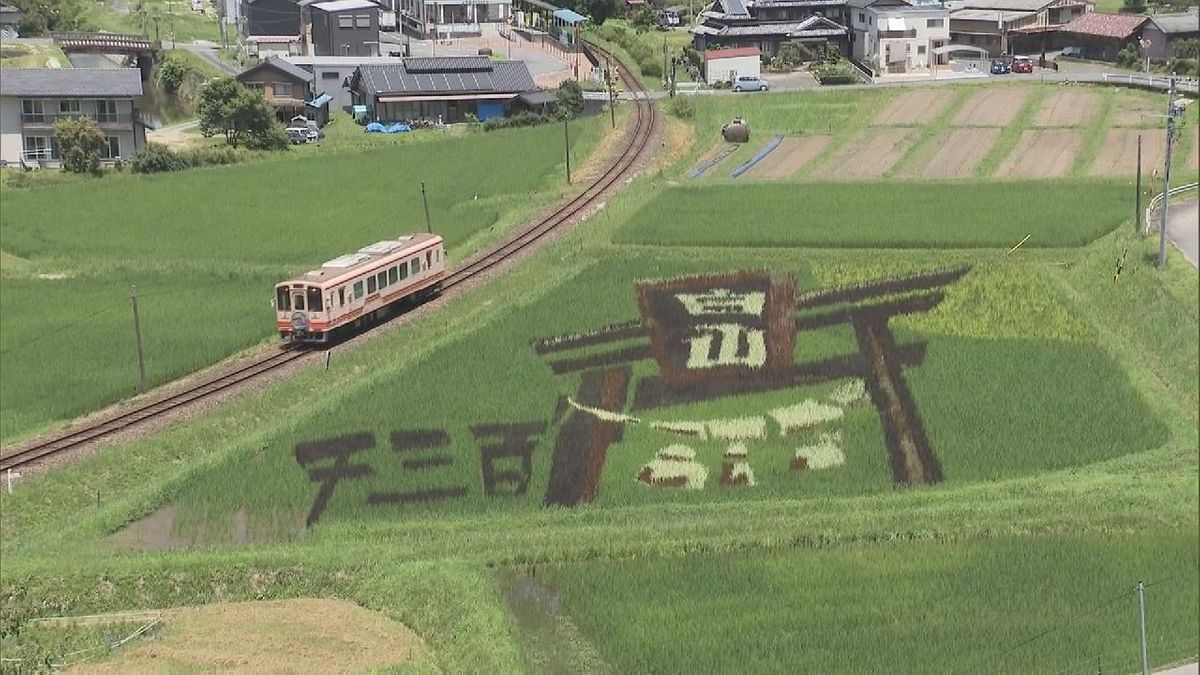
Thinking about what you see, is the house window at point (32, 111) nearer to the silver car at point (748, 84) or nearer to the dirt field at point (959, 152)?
the silver car at point (748, 84)

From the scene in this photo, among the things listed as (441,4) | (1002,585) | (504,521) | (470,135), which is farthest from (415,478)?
(441,4)

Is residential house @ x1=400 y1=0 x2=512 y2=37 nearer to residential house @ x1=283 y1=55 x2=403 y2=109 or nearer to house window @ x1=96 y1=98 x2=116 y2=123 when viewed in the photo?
residential house @ x1=283 y1=55 x2=403 y2=109

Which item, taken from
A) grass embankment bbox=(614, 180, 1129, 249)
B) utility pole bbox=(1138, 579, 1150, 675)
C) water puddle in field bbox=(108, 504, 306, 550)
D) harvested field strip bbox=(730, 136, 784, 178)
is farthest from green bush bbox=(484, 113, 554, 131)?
utility pole bbox=(1138, 579, 1150, 675)

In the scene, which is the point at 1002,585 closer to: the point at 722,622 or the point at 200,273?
the point at 722,622

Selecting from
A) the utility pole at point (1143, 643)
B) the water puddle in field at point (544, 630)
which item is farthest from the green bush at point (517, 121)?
the utility pole at point (1143, 643)

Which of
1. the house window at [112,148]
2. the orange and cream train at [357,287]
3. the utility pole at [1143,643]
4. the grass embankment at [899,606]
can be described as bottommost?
the grass embankment at [899,606]
